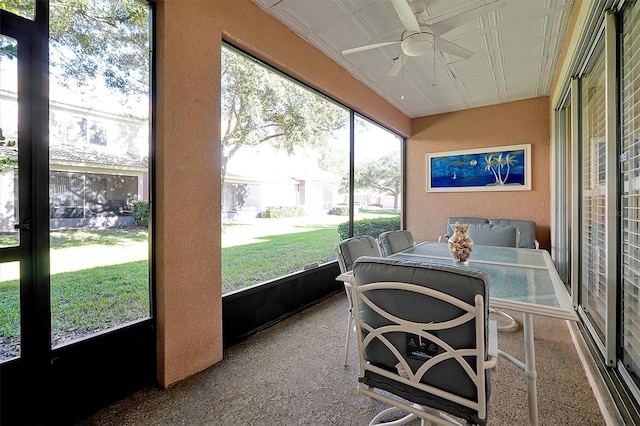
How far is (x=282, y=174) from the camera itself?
3.18 m

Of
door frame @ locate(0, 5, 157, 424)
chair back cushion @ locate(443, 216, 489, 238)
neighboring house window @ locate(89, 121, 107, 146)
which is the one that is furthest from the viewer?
chair back cushion @ locate(443, 216, 489, 238)

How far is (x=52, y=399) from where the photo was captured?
147 centimetres

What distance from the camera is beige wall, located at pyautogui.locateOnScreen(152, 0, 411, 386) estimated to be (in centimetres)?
182

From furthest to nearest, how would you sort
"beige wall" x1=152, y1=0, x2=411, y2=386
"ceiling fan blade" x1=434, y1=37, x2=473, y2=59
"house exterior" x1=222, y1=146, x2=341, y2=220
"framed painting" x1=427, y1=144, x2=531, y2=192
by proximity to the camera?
"framed painting" x1=427, y1=144, x2=531, y2=192 < "house exterior" x1=222, y1=146, x2=341, y2=220 < "ceiling fan blade" x1=434, y1=37, x2=473, y2=59 < "beige wall" x1=152, y1=0, x2=411, y2=386

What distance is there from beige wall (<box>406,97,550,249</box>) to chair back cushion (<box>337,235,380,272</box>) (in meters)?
3.32

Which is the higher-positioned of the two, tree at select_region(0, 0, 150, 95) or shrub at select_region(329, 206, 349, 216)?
tree at select_region(0, 0, 150, 95)

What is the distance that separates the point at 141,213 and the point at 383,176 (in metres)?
3.87

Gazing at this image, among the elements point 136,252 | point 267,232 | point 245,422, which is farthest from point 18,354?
point 267,232

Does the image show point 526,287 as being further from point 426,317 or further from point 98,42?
point 98,42

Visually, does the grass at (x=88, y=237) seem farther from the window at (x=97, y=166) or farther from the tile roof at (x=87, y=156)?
the tile roof at (x=87, y=156)

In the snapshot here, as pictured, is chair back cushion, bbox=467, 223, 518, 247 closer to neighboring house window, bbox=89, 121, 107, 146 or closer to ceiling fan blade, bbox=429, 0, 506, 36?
ceiling fan blade, bbox=429, 0, 506, 36

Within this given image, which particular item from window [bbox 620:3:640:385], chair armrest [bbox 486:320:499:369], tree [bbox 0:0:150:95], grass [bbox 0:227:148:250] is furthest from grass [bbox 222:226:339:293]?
window [bbox 620:3:640:385]

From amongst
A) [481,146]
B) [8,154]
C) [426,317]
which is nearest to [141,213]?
[8,154]

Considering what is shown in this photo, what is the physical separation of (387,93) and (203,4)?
9.41 ft
